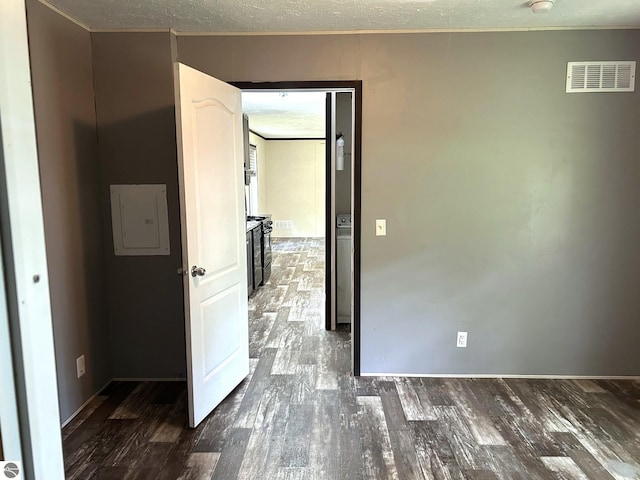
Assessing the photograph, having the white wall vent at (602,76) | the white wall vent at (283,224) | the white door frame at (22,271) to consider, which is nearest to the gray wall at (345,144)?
the white wall vent at (602,76)

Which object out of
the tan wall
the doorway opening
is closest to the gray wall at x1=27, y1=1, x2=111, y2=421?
the doorway opening

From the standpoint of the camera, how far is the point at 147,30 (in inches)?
102

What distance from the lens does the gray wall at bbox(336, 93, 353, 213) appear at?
400 cm

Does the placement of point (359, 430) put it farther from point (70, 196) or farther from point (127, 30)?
point (127, 30)

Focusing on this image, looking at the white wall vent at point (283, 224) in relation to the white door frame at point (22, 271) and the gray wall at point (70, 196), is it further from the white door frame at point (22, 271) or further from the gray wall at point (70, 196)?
the white door frame at point (22, 271)

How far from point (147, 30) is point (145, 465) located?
8.34 feet

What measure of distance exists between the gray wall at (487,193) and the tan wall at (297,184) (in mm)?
7069

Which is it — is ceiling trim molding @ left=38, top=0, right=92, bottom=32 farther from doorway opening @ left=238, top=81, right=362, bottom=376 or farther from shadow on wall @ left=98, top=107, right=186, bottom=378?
doorway opening @ left=238, top=81, right=362, bottom=376

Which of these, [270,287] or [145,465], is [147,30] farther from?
[270,287]

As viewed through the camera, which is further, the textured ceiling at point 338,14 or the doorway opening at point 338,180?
the doorway opening at point 338,180

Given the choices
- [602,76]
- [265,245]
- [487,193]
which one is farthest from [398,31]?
[265,245]

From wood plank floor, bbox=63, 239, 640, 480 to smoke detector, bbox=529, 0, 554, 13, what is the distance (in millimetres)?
2341

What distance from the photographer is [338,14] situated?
2.36 metres

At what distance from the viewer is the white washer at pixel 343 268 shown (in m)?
3.93
